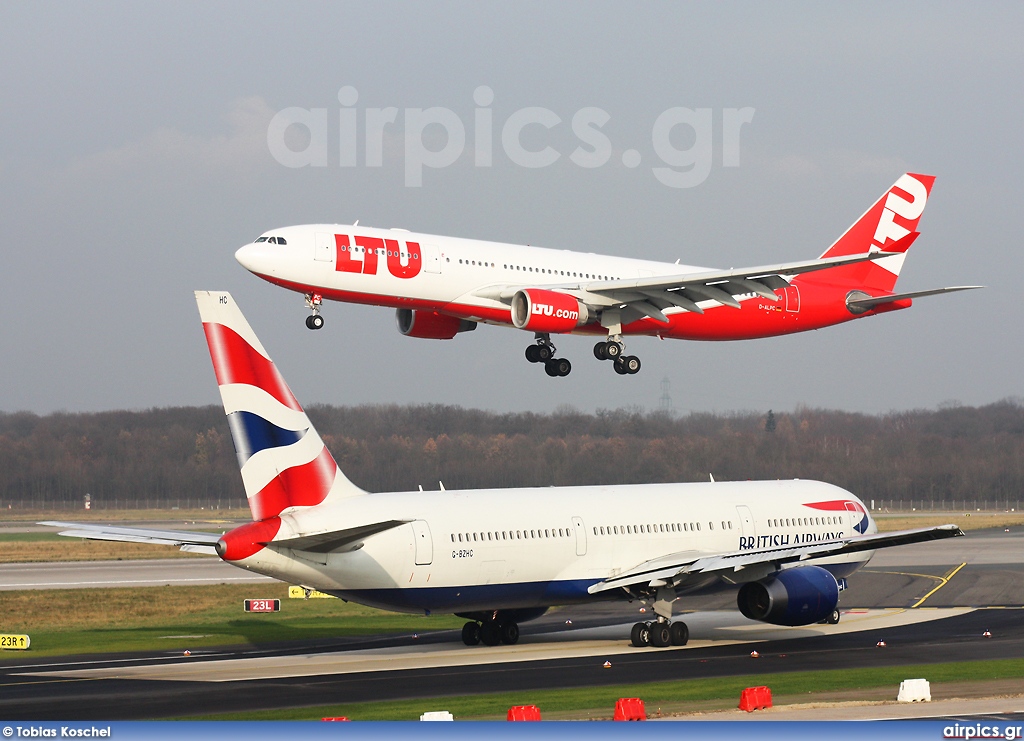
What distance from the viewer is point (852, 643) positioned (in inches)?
1531

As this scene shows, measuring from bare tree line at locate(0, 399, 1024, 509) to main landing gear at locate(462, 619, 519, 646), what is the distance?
39291 mm

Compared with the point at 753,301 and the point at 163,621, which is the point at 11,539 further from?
the point at 753,301

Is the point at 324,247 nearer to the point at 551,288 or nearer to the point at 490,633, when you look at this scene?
the point at 551,288

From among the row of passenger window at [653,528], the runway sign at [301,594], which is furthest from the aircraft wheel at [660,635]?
the runway sign at [301,594]

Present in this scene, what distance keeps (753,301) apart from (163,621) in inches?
913

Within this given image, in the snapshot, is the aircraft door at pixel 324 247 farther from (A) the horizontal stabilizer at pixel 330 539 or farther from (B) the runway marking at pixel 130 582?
(B) the runway marking at pixel 130 582

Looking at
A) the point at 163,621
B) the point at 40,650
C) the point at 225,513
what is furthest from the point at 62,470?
the point at 40,650

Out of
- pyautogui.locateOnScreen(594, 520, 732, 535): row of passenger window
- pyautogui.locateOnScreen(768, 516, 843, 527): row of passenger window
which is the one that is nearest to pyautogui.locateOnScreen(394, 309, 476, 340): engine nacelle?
pyautogui.locateOnScreen(594, 520, 732, 535): row of passenger window

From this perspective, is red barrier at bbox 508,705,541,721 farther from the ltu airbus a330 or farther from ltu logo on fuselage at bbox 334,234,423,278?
ltu logo on fuselage at bbox 334,234,423,278

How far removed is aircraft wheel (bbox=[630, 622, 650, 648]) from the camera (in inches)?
1526

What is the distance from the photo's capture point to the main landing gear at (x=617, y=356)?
40438 millimetres

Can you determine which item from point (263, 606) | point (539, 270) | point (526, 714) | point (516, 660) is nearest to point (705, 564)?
point (516, 660)

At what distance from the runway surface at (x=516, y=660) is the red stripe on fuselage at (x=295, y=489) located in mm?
4060

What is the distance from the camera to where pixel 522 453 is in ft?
295
